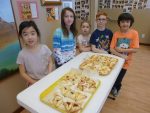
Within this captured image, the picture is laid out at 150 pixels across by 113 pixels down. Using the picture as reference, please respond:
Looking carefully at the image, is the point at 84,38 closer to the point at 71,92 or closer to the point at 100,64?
the point at 100,64

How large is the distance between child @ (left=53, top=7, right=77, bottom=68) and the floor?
83 centimetres

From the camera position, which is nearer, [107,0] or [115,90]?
[115,90]

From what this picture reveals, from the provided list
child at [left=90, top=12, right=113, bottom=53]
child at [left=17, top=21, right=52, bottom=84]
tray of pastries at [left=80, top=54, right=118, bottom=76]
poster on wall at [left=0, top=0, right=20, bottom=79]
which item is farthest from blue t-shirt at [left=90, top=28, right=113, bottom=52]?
poster on wall at [left=0, top=0, right=20, bottom=79]

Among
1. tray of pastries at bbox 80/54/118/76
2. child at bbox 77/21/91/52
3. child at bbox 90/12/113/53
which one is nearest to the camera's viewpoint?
tray of pastries at bbox 80/54/118/76

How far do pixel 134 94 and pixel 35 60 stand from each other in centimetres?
152

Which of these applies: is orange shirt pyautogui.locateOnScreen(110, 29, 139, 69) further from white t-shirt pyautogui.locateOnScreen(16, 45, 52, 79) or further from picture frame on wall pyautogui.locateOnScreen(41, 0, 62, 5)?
picture frame on wall pyautogui.locateOnScreen(41, 0, 62, 5)

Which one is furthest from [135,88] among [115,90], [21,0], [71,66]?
[21,0]

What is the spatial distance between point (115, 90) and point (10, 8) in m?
1.65

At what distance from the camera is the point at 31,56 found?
4.12 feet

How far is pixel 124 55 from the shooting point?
158 centimetres

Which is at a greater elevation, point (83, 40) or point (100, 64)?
point (83, 40)

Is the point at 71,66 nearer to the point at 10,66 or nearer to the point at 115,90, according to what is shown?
the point at 10,66

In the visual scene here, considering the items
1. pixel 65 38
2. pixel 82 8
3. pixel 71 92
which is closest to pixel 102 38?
pixel 65 38

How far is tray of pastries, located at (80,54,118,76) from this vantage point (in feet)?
3.77
